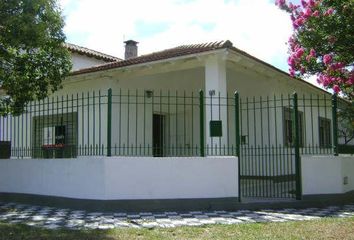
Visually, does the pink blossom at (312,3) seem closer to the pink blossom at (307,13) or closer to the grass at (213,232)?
the pink blossom at (307,13)

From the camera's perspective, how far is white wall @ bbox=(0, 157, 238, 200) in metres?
9.13

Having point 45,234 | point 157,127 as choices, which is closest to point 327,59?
point 45,234

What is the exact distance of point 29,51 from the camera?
945 cm

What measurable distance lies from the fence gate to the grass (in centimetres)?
261

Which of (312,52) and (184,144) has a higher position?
(312,52)

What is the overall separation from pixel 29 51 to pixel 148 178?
3624 millimetres

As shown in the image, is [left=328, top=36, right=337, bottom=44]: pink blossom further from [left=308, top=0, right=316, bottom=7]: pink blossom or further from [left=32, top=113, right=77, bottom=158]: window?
[left=32, top=113, right=77, bottom=158]: window

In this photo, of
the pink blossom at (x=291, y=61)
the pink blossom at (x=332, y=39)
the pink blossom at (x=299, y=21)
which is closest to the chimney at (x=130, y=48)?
the pink blossom at (x=291, y=61)

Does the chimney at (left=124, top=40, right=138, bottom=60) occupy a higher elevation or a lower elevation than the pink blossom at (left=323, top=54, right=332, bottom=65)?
higher

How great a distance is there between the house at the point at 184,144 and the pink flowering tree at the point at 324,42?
3.60 ft

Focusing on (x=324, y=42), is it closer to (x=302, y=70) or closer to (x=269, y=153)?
(x=302, y=70)

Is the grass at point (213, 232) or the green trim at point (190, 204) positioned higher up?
the green trim at point (190, 204)

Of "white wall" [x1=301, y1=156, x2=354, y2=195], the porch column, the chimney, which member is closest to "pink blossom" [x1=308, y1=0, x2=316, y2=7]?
the porch column

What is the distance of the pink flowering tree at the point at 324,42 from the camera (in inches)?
296
